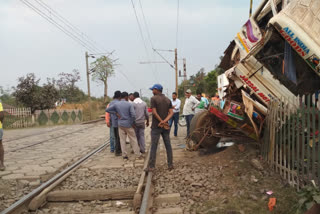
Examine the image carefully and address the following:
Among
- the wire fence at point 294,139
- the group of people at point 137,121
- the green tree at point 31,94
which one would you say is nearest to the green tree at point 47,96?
the green tree at point 31,94

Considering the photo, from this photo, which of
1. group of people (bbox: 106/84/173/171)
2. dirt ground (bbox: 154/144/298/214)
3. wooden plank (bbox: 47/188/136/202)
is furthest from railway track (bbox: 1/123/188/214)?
group of people (bbox: 106/84/173/171)

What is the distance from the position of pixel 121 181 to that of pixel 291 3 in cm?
430

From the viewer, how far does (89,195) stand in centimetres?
450

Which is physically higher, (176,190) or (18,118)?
(18,118)

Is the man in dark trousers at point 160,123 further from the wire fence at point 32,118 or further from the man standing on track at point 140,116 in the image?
the wire fence at point 32,118

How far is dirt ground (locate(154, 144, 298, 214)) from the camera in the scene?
383 cm

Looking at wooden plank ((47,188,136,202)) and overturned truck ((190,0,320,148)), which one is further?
wooden plank ((47,188,136,202))

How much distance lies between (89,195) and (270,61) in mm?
4003

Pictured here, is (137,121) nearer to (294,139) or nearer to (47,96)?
(294,139)

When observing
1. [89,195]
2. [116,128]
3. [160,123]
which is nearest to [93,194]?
[89,195]

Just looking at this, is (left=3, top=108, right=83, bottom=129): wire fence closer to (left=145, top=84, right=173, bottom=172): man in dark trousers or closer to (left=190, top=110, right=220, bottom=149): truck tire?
(left=190, top=110, right=220, bottom=149): truck tire

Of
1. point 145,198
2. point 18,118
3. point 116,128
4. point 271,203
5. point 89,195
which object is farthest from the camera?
point 18,118

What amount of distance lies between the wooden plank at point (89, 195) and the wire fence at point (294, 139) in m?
2.51

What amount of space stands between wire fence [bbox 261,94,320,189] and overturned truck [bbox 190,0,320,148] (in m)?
0.25
